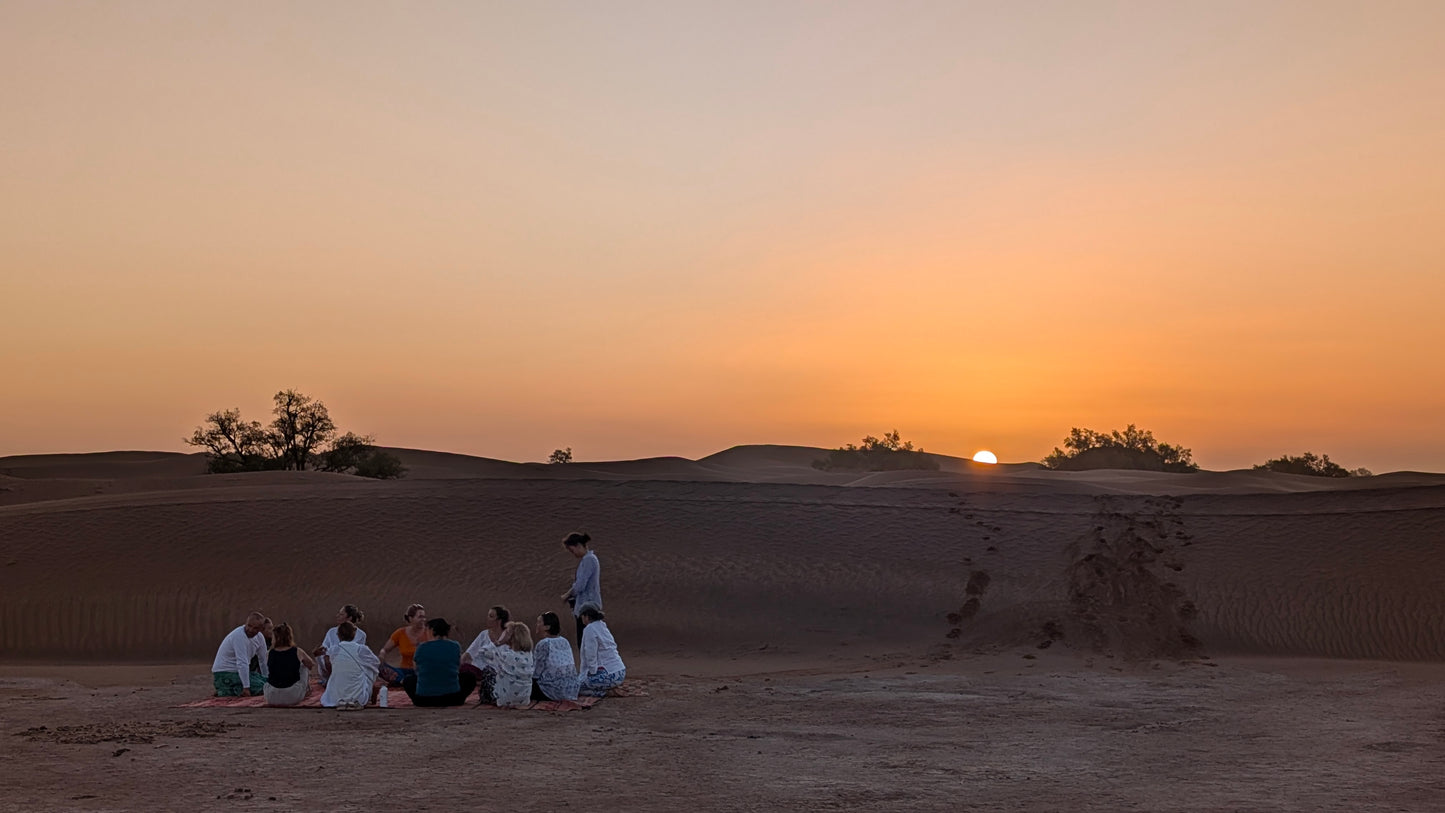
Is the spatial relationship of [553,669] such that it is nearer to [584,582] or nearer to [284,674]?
[584,582]

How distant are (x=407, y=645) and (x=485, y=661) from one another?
1.46 m

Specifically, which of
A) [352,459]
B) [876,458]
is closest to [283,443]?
[352,459]

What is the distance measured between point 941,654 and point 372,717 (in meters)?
10.5

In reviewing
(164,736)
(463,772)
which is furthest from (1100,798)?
(164,736)

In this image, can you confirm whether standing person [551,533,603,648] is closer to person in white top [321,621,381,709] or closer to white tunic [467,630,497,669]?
white tunic [467,630,497,669]

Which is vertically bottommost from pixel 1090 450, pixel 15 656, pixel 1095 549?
pixel 15 656

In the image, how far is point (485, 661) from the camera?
14.8 meters

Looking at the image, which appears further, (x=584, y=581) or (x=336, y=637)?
(x=584, y=581)

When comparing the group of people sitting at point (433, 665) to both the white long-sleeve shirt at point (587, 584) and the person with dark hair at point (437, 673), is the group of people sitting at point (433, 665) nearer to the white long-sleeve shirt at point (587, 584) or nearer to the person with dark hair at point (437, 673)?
the person with dark hair at point (437, 673)

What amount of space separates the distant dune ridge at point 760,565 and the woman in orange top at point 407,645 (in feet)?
22.6

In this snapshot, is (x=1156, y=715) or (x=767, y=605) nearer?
(x=1156, y=715)

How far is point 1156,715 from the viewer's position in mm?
14375

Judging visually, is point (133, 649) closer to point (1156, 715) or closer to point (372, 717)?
point (372, 717)

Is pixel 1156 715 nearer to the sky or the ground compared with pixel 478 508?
nearer to the ground
